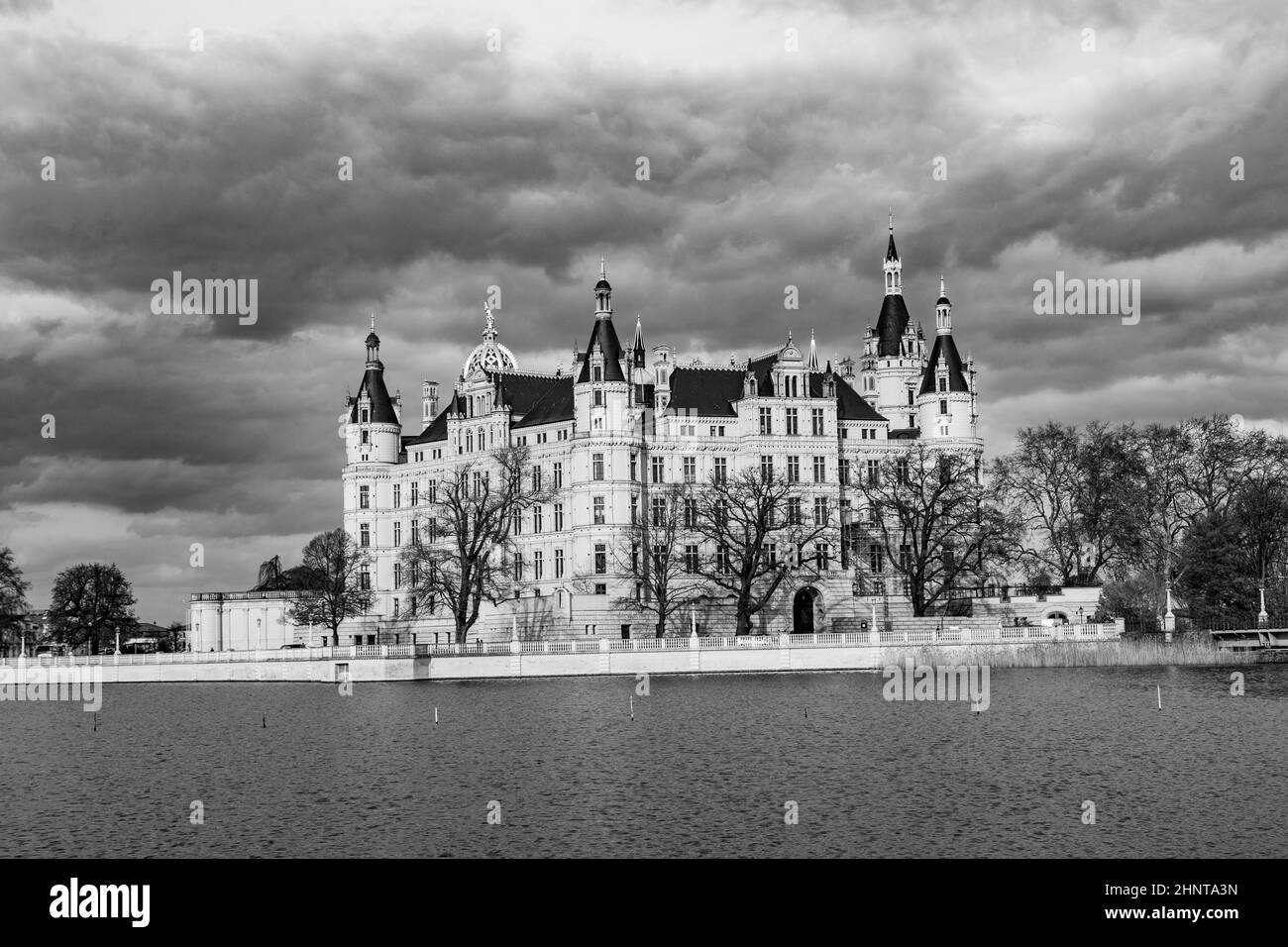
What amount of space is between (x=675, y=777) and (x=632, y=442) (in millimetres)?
65987

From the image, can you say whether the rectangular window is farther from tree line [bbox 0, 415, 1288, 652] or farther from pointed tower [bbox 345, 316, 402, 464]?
pointed tower [bbox 345, 316, 402, 464]

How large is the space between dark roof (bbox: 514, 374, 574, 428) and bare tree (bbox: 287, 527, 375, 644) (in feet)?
53.0

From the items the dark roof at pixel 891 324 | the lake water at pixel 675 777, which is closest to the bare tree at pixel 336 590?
the dark roof at pixel 891 324

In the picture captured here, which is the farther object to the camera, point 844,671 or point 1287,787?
Answer: point 844,671

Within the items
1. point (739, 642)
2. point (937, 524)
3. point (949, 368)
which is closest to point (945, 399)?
point (949, 368)

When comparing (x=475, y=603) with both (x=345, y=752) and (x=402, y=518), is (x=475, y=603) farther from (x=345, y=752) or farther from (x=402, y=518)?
(x=345, y=752)

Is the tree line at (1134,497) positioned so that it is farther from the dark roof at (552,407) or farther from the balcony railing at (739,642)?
the dark roof at (552,407)

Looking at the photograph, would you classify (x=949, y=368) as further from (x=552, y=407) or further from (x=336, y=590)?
(x=336, y=590)

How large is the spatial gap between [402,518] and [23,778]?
76.2 m

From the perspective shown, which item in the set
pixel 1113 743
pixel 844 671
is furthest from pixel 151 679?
pixel 1113 743

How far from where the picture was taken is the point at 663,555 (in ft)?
326

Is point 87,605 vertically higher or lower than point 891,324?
lower

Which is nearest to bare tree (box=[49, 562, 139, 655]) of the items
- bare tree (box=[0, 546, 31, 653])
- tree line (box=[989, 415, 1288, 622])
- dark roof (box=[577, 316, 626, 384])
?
bare tree (box=[0, 546, 31, 653])
